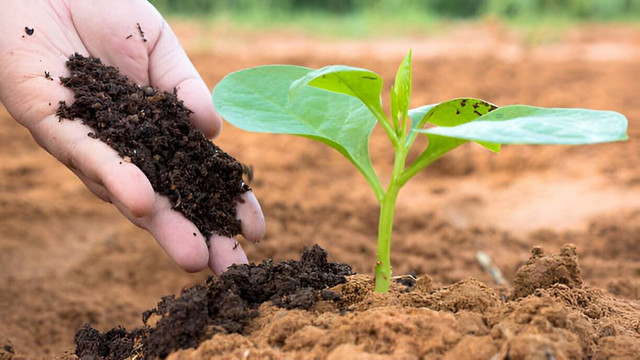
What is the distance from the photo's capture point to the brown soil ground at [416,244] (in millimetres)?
998

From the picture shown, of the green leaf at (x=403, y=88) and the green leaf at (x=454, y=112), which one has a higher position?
the green leaf at (x=403, y=88)

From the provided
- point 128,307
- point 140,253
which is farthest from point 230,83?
point 140,253

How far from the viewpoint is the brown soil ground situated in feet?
3.27

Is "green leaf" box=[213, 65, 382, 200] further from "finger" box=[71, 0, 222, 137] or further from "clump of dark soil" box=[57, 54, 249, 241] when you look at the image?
"finger" box=[71, 0, 222, 137]

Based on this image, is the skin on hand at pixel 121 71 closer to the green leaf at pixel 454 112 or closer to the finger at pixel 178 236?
the finger at pixel 178 236

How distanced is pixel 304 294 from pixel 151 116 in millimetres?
617

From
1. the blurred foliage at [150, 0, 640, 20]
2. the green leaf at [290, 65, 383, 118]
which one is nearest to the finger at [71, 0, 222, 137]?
the green leaf at [290, 65, 383, 118]

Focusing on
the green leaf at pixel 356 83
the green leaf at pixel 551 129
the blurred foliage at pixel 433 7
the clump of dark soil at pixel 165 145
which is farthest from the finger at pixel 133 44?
the blurred foliage at pixel 433 7

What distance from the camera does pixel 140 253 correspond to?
8.22 ft

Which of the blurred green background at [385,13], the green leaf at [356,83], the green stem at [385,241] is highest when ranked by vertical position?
the blurred green background at [385,13]

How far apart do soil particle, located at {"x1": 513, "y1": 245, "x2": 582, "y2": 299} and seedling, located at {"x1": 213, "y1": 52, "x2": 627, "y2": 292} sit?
31 cm

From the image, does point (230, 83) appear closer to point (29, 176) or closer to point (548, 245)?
point (548, 245)

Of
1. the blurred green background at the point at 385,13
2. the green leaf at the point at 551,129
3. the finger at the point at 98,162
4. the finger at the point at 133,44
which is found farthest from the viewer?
the blurred green background at the point at 385,13

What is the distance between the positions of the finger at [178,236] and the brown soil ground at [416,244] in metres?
0.28
